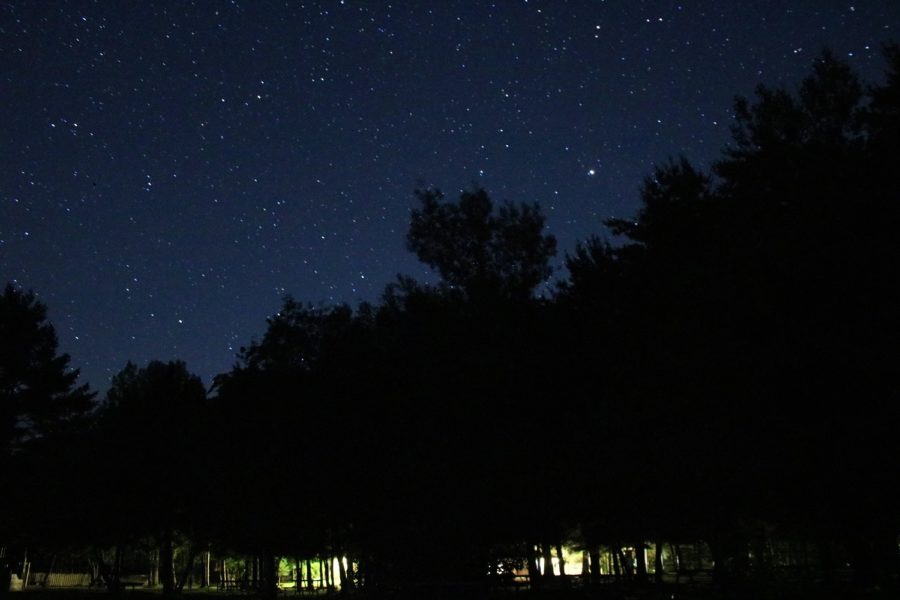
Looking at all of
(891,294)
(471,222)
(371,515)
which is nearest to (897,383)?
(891,294)

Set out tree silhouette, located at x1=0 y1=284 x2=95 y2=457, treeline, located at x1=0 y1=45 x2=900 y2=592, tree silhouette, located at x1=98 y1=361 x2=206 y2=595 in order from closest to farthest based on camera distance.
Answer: treeline, located at x1=0 y1=45 x2=900 y2=592 → tree silhouette, located at x1=98 y1=361 x2=206 y2=595 → tree silhouette, located at x1=0 y1=284 x2=95 y2=457

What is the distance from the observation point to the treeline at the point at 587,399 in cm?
1888

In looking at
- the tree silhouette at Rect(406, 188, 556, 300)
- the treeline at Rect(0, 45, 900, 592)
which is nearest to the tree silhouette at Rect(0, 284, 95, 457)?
the treeline at Rect(0, 45, 900, 592)

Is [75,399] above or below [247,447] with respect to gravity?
above

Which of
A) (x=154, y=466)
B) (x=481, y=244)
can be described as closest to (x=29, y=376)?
(x=154, y=466)

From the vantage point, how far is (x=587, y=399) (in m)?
26.6

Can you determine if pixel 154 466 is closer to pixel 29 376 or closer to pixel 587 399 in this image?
pixel 29 376

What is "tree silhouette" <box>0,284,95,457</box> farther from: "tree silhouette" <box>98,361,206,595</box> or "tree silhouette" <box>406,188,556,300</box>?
"tree silhouette" <box>406,188,556,300</box>

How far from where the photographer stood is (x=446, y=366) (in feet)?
86.4

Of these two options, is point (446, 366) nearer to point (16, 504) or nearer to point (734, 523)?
point (734, 523)

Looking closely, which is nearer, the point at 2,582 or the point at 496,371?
the point at 496,371

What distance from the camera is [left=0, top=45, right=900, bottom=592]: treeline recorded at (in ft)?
61.9

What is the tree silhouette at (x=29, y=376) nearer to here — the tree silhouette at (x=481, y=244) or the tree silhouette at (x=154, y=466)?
the tree silhouette at (x=154, y=466)

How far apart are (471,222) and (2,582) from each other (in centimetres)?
2856
